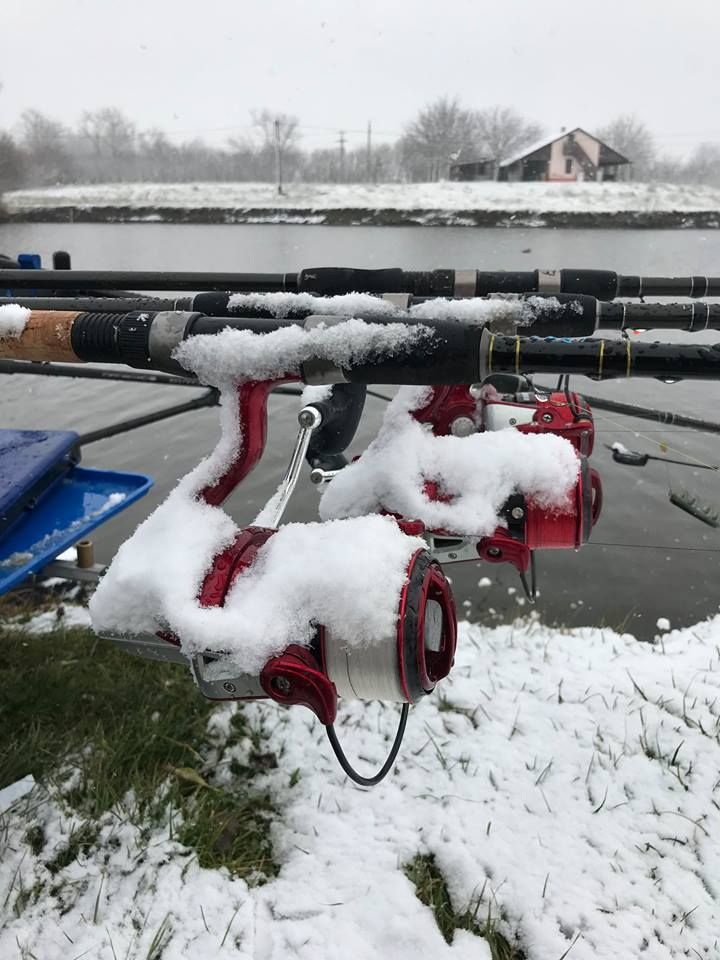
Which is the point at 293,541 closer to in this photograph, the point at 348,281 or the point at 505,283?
the point at 348,281

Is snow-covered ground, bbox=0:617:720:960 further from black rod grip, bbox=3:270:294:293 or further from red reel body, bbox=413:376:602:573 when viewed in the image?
black rod grip, bbox=3:270:294:293

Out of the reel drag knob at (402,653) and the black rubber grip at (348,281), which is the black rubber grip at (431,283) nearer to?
the black rubber grip at (348,281)

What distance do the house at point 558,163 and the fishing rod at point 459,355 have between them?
189 feet

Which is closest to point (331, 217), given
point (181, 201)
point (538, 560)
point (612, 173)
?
point (181, 201)

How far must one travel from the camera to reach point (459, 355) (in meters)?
1.36

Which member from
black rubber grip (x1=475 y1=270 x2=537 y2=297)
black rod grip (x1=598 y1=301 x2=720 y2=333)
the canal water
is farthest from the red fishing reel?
the canal water

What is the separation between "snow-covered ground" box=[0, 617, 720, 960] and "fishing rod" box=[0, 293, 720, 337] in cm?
213

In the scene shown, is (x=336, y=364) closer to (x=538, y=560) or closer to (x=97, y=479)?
(x=97, y=479)

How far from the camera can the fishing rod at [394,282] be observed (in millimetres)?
2592

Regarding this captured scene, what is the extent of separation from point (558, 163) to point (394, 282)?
2442 inches

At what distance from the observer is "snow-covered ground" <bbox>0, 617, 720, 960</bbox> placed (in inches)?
95.8

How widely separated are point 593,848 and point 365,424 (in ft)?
22.8

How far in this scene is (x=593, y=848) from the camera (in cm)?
281

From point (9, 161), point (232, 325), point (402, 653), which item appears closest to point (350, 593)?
point (402, 653)
